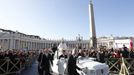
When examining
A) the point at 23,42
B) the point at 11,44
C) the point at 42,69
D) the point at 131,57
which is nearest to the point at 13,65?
the point at 42,69

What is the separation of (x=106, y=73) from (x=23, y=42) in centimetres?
10565

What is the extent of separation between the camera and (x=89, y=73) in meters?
9.24

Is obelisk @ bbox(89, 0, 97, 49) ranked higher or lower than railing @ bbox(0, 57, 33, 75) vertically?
higher

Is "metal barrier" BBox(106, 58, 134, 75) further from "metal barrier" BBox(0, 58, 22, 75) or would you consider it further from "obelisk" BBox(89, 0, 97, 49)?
"obelisk" BBox(89, 0, 97, 49)

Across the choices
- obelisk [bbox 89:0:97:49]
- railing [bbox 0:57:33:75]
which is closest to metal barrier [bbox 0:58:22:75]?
Answer: railing [bbox 0:57:33:75]

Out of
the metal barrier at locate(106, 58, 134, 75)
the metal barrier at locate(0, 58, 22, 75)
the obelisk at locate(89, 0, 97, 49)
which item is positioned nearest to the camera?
the metal barrier at locate(0, 58, 22, 75)

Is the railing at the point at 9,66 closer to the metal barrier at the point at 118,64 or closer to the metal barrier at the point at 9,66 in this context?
the metal barrier at the point at 9,66

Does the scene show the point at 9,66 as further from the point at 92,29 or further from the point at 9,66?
the point at 92,29

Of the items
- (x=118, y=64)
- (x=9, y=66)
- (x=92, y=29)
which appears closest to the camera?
(x=9, y=66)

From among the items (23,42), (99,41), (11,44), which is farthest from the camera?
(99,41)

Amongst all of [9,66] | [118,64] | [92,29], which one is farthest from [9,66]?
[92,29]

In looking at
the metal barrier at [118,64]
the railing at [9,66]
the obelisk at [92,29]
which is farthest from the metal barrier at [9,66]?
the obelisk at [92,29]

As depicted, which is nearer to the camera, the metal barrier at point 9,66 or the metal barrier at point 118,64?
the metal barrier at point 9,66

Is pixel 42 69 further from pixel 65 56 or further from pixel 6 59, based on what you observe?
pixel 6 59
